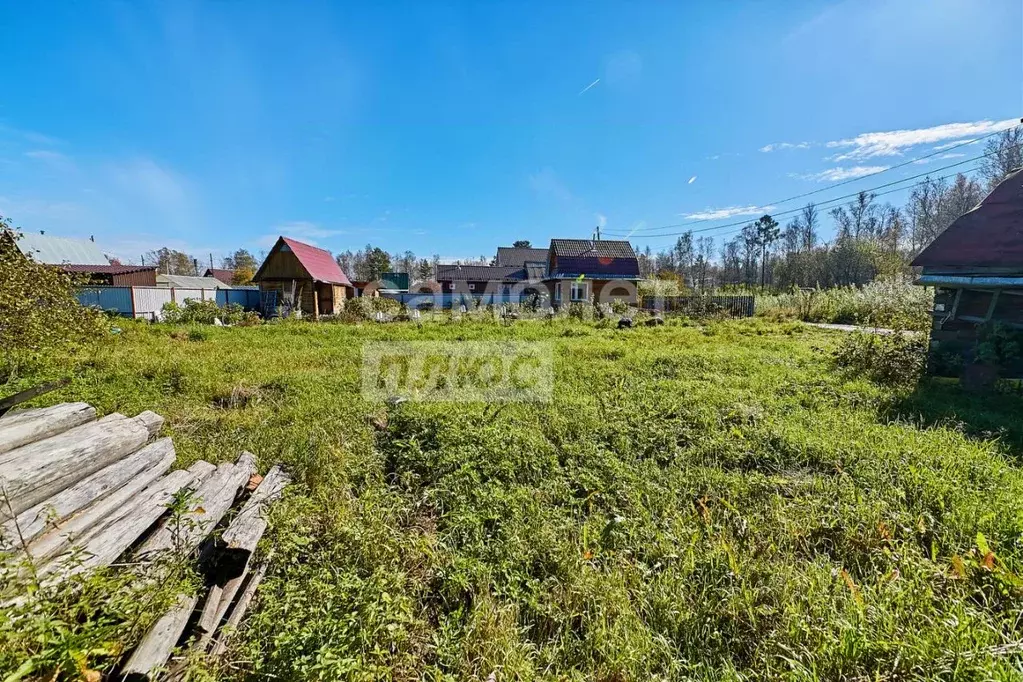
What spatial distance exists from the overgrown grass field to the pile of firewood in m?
0.21

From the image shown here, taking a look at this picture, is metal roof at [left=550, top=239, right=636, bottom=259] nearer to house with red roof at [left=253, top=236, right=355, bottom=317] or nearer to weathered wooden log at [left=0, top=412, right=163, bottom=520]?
house with red roof at [left=253, top=236, right=355, bottom=317]

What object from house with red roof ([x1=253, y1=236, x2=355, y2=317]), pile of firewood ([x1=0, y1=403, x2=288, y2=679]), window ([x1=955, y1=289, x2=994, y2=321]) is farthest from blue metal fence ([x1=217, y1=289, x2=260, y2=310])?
window ([x1=955, y1=289, x2=994, y2=321])

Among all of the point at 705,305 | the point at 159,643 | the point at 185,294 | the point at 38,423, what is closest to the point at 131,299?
the point at 185,294

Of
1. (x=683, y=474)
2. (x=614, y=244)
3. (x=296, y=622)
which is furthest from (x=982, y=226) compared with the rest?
(x=614, y=244)

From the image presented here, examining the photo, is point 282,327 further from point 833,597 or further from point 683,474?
point 833,597

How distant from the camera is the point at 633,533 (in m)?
2.74

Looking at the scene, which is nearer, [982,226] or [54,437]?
[54,437]

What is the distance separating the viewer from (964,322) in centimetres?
615

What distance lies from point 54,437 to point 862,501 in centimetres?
559

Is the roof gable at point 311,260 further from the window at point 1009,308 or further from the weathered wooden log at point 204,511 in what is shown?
the window at point 1009,308

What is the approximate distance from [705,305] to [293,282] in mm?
17928

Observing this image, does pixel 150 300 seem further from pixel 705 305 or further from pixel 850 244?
pixel 850 244

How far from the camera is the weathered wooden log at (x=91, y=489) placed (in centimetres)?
211

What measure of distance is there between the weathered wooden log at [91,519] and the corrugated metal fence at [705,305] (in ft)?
59.0
